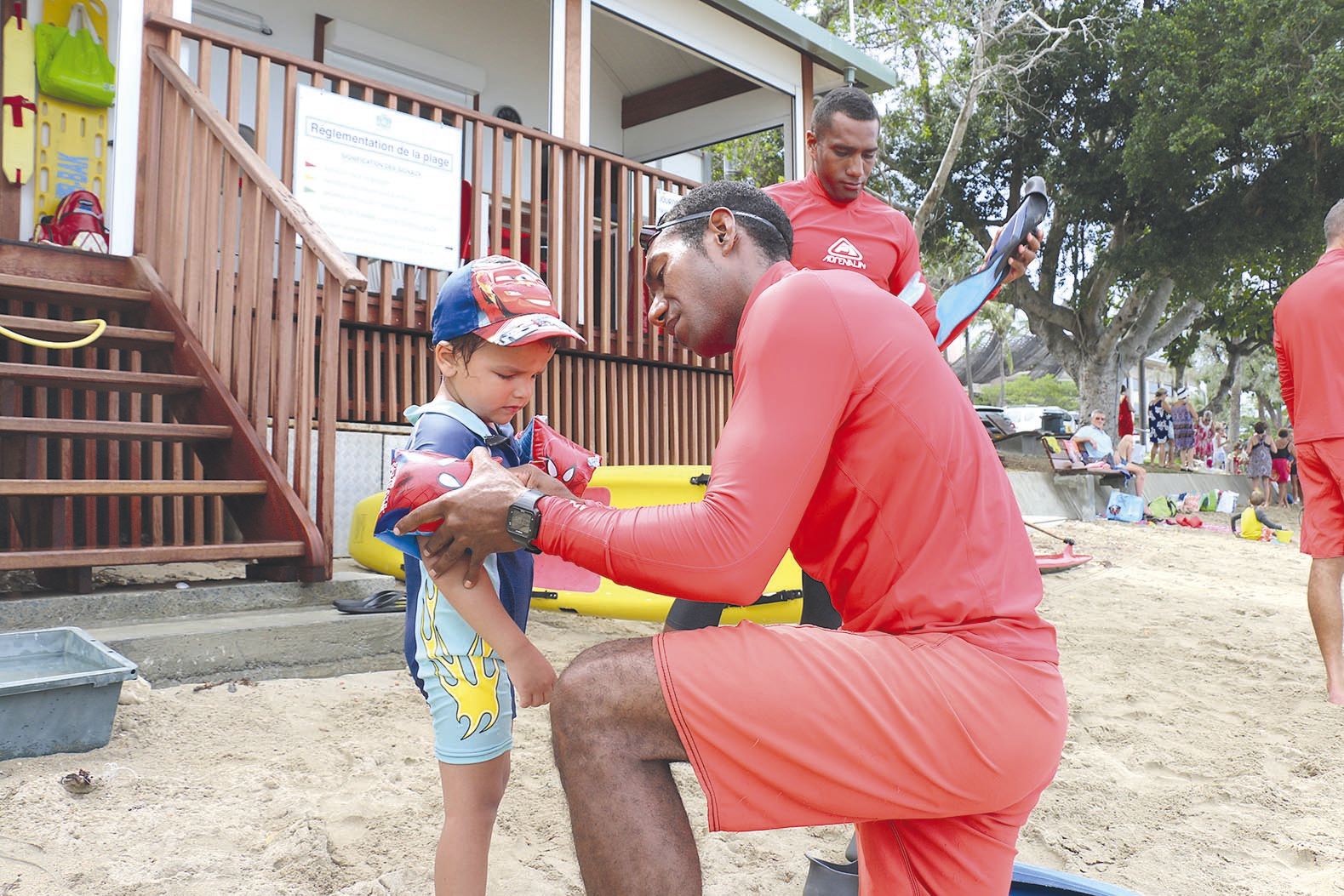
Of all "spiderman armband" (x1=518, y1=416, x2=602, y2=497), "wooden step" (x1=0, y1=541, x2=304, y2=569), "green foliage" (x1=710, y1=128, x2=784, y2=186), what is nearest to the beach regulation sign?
"wooden step" (x1=0, y1=541, x2=304, y2=569)

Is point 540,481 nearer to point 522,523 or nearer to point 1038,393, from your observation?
point 522,523

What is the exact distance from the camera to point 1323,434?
154 inches

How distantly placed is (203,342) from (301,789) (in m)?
2.97

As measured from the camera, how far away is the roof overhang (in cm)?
838

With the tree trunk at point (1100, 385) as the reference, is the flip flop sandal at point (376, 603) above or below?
below

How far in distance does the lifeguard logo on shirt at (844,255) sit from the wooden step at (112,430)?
302 cm

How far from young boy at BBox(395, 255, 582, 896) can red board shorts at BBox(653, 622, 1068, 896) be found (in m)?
0.46

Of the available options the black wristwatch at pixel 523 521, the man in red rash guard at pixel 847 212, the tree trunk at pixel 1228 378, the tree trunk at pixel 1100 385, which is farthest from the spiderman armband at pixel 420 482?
the tree trunk at pixel 1228 378

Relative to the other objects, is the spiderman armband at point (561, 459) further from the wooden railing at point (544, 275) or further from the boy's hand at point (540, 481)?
the wooden railing at point (544, 275)

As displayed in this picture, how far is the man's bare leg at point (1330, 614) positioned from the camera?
3908 mm

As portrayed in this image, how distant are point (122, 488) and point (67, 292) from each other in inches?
55.2

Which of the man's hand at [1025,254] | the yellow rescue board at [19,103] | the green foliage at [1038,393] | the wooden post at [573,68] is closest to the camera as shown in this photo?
the man's hand at [1025,254]

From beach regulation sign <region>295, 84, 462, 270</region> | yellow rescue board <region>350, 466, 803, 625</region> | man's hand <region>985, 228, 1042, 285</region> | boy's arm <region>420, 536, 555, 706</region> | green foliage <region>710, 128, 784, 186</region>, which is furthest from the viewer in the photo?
green foliage <region>710, 128, 784, 186</region>

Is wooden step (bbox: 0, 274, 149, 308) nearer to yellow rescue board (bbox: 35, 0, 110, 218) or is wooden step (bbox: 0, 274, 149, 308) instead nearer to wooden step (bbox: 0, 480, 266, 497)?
wooden step (bbox: 0, 480, 266, 497)
